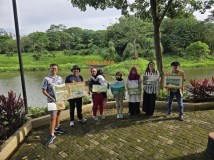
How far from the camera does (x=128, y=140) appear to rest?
430cm

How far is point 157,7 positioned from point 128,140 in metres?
4.77

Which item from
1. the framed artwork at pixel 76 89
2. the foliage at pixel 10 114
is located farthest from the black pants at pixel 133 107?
the foliage at pixel 10 114

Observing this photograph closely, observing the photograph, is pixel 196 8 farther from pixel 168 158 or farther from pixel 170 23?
pixel 170 23

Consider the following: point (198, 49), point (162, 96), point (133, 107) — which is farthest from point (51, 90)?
point (198, 49)

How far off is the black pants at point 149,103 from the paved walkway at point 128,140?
21 centimetres

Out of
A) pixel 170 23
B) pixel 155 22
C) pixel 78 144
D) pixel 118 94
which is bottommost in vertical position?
pixel 78 144

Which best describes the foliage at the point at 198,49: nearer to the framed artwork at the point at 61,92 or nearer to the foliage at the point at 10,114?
the framed artwork at the point at 61,92

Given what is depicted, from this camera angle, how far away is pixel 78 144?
424 centimetres

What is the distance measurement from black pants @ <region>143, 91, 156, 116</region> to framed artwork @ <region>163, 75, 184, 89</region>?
1.54 feet

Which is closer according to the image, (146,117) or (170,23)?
(146,117)

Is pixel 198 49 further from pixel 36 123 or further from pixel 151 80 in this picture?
pixel 36 123

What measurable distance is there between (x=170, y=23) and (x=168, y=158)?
40.3 meters

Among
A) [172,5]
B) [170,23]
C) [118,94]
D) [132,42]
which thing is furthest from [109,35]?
[118,94]

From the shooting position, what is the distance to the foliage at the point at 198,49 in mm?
30758
